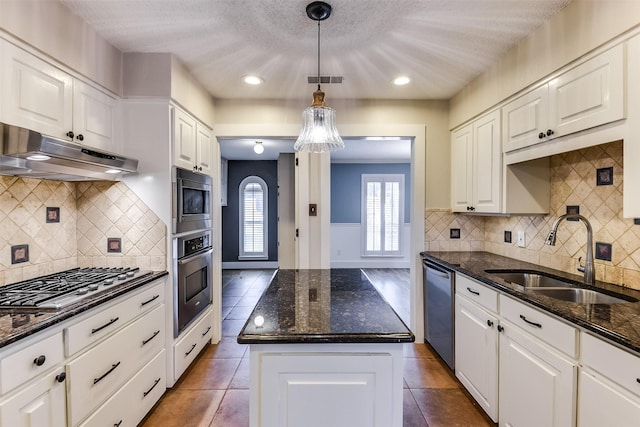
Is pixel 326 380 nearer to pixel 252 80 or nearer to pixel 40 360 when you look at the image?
pixel 40 360

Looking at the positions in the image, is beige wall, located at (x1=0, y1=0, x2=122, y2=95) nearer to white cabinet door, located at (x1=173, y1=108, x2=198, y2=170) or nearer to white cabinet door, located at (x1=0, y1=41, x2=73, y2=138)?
white cabinet door, located at (x1=0, y1=41, x2=73, y2=138)

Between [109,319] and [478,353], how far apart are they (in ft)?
7.35

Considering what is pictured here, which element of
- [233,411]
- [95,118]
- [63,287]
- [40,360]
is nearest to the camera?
[40,360]

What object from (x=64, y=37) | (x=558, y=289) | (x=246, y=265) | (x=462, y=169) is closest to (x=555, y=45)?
(x=462, y=169)

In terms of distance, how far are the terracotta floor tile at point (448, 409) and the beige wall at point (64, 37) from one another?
10.1 feet

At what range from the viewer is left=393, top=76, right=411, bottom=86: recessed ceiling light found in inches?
103

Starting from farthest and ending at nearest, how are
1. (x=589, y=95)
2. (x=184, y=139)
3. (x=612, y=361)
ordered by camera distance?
(x=184, y=139)
(x=589, y=95)
(x=612, y=361)

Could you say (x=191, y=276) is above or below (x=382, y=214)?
below

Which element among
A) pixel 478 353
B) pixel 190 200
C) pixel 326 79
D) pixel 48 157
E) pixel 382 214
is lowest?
pixel 478 353

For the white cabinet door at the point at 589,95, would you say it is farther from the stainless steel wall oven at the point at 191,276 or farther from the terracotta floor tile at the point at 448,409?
the stainless steel wall oven at the point at 191,276

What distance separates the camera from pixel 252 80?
266 cm

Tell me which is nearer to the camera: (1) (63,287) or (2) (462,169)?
(1) (63,287)

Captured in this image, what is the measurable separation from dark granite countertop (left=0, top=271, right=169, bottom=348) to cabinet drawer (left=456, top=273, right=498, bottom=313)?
2159 mm

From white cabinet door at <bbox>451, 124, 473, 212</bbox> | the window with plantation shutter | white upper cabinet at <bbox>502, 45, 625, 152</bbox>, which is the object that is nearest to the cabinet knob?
white upper cabinet at <bbox>502, 45, 625, 152</bbox>
